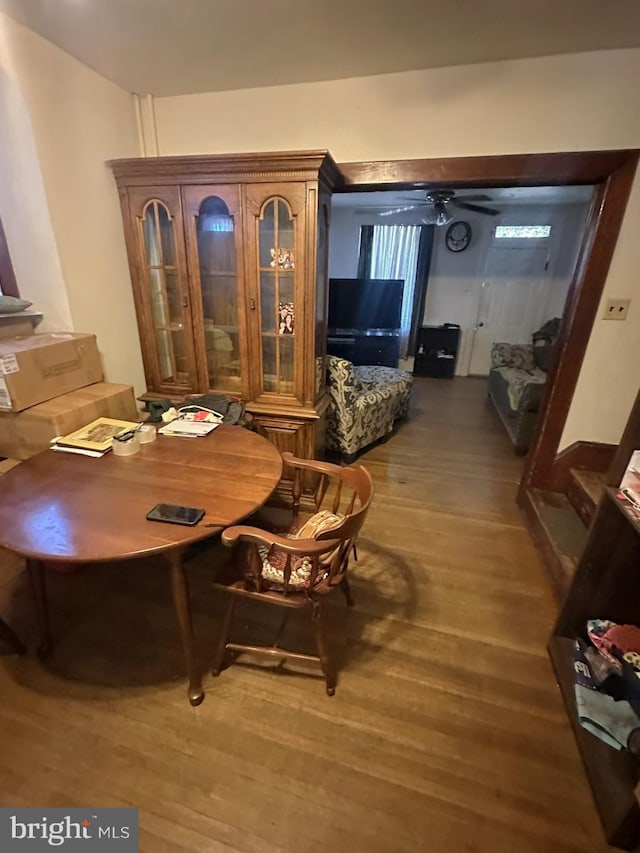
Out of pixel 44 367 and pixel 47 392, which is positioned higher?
pixel 44 367

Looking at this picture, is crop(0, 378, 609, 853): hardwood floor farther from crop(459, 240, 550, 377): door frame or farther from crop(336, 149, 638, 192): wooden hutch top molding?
crop(459, 240, 550, 377): door frame

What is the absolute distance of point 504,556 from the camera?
217cm

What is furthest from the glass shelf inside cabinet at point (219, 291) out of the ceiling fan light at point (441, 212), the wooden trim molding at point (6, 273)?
the ceiling fan light at point (441, 212)

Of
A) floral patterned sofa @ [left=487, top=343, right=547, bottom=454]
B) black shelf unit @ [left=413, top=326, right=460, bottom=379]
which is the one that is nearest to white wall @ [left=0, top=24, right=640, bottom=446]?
floral patterned sofa @ [left=487, top=343, right=547, bottom=454]

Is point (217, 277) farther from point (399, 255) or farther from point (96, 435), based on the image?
point (399, 255)

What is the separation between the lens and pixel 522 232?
5348mm

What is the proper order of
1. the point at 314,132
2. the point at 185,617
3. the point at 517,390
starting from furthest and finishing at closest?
the point at 517,390
the point at 314,132
the point at 185,617

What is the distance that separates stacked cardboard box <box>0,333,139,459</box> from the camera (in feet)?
5.64

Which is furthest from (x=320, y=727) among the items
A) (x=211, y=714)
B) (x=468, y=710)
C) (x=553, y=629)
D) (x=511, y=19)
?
(x=511, y=19)

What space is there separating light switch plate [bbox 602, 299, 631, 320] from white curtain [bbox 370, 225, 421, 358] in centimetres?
395

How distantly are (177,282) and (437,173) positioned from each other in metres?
1.60

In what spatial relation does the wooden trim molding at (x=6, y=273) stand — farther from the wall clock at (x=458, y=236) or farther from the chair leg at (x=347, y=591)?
the wall clock at (x=458, y=236)

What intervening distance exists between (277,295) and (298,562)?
4.92ft

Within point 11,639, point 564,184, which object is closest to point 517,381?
point 564,184
